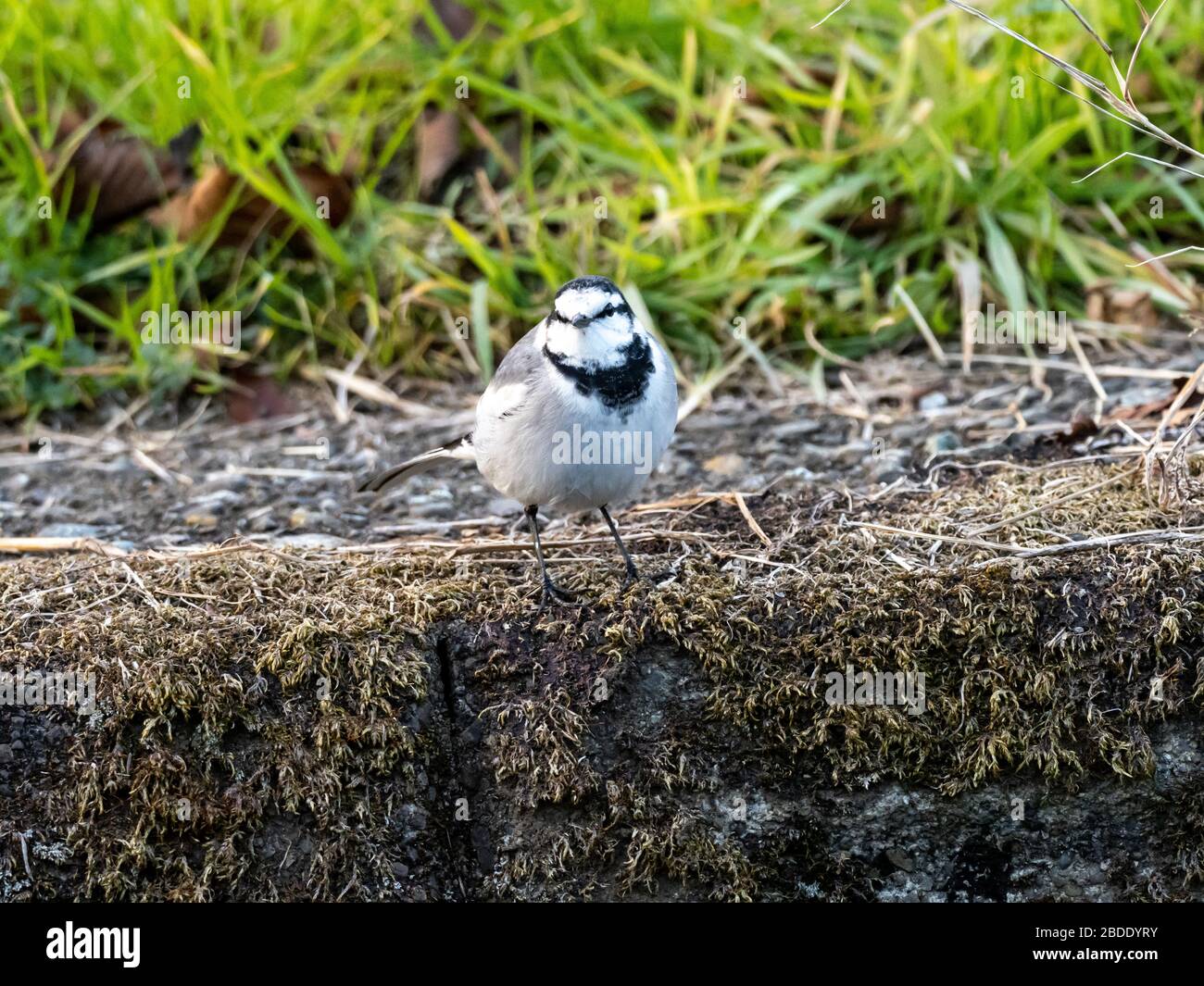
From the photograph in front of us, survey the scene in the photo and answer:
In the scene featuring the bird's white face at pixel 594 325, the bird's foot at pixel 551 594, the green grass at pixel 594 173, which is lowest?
the bird's foot at pixel 551 594

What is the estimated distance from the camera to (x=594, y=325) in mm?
3268

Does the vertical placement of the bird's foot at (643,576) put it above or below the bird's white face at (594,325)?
below

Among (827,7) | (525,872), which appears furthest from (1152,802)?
(827,7)

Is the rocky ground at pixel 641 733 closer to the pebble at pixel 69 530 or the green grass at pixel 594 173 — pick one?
the pebble at pixel 69 530

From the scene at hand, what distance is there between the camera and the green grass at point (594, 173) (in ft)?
16.9

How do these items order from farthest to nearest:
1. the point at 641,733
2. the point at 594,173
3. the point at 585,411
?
1. the point at 594,173
2. the point at 585,411
3. the point at 641,733

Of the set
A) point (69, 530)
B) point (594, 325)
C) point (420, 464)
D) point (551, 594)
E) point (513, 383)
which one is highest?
point (594, 325)

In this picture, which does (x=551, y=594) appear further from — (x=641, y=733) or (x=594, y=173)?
(x=594, y=173)

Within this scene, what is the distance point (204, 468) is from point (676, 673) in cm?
219

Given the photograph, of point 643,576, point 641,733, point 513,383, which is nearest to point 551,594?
point 643,576

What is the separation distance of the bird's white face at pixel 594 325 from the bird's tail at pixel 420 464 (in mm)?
548

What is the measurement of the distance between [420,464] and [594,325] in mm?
935

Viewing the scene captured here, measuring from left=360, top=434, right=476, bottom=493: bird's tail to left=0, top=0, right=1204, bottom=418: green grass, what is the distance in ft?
3.63

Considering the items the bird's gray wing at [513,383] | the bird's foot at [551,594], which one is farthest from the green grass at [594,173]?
the bird's foot at [551,594]
